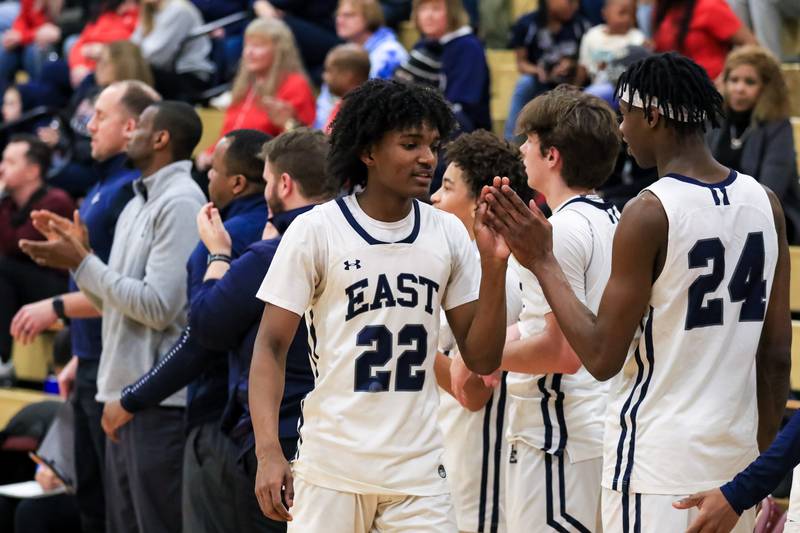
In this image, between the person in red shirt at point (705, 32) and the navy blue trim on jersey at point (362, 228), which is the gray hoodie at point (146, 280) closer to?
the navy blue trim on jersey at point (362, 228)

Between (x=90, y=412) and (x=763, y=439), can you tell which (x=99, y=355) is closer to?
(x=90, y=412)

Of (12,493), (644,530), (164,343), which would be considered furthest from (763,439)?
(12,493)

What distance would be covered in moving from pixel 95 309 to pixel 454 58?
334 cm

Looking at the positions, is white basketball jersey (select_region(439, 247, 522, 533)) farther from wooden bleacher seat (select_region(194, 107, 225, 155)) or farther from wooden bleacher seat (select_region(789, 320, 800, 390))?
wooden bleacher seat (select_region(194, 107, 225, 155))

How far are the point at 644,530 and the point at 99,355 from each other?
10.9 feet

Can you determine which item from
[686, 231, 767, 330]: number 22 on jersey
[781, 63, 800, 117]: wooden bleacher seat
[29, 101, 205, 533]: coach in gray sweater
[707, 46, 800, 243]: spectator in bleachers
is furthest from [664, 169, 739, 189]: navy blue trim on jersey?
→ [781, 63, 800, 117]: wooden bleacher seat

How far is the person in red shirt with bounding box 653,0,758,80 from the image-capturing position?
8023 millimetres

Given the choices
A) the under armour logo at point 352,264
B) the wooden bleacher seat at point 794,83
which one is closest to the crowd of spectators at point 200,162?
the wooden bleacher seat at point 794,83

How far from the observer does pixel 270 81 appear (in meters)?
8.58

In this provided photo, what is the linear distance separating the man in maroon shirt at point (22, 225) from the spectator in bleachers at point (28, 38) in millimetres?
3366

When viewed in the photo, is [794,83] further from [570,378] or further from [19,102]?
[19,102]

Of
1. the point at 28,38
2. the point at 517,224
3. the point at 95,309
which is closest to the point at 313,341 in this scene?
the point at 517,224

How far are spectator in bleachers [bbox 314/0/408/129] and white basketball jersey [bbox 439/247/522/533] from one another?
4609mm

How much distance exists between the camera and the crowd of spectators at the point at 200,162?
4.59m
